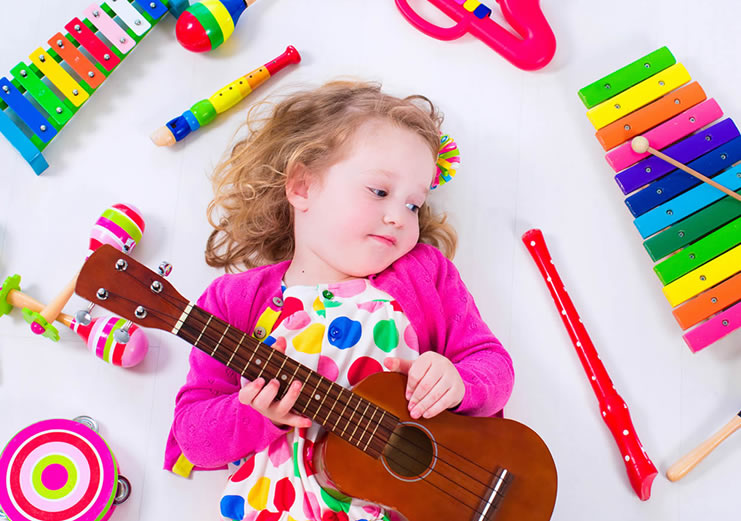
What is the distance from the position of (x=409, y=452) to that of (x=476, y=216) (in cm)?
66

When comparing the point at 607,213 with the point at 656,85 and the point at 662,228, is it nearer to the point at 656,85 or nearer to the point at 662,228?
the point at 662,228

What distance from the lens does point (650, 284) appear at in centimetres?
160

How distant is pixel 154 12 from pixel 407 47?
1.92ft

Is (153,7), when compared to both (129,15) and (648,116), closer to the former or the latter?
(129,15)

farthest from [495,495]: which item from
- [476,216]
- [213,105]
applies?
[213,105]

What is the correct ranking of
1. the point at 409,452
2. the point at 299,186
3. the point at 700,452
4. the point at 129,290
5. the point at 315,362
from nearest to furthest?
the point at 129,290, the point at 409,452, the point at 315,362, the point at 299,186, the point at 700,452

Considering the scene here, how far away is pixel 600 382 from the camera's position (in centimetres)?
149

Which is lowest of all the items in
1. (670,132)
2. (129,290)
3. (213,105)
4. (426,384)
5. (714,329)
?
(129,290)

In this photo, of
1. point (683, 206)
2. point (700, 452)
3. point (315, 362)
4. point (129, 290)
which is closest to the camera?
point (129, 290)

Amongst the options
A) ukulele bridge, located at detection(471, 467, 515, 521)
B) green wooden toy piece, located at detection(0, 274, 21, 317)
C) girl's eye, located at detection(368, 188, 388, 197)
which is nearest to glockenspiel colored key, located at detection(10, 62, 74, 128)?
green wooden toy piece, located at detection(0, 274, 21, 317)

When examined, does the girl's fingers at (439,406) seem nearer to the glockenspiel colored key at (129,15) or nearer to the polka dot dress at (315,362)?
the polka dot dress at (315,362)

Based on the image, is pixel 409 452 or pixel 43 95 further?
pixel 43 95

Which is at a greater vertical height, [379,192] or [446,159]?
[446,159]

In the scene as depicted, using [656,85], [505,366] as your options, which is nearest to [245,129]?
[505,366]
